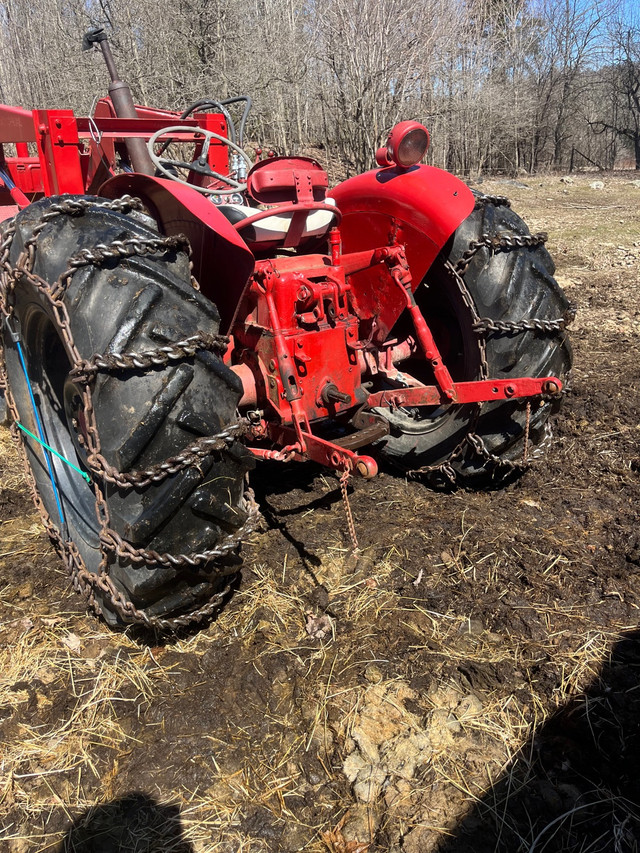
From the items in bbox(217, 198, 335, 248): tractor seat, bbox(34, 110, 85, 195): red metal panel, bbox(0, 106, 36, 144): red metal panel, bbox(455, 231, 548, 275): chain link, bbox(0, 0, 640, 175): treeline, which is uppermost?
bbox(0, 0, 640, 175): treeline

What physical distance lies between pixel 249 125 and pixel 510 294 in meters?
17.3

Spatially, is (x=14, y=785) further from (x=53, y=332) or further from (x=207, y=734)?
(x=53, y=332)

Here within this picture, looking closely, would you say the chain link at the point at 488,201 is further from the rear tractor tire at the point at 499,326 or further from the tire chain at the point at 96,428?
the tire chain at the point at 96,428

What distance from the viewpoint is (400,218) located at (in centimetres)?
279

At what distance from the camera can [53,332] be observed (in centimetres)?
255

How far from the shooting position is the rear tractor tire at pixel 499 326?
2824 mm

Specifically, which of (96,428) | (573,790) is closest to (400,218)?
(96,428)

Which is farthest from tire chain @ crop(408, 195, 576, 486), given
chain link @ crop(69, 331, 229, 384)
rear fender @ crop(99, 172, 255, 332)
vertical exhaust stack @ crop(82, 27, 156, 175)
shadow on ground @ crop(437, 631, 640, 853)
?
vertical exhaust stack @ crop(82, 27, 156, 175)

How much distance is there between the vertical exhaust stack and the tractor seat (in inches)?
33.8

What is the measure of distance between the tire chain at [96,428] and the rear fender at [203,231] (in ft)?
0.61

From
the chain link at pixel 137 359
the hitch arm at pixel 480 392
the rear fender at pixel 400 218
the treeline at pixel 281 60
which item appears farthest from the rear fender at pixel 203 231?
the treeline at pixel 281 60

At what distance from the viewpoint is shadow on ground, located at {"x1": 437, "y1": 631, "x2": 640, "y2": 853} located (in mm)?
1650

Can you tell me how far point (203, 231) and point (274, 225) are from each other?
0.37 metres

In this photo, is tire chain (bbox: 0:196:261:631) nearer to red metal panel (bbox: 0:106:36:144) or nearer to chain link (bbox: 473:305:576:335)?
chain link (bbox: 473:305:576:335)
